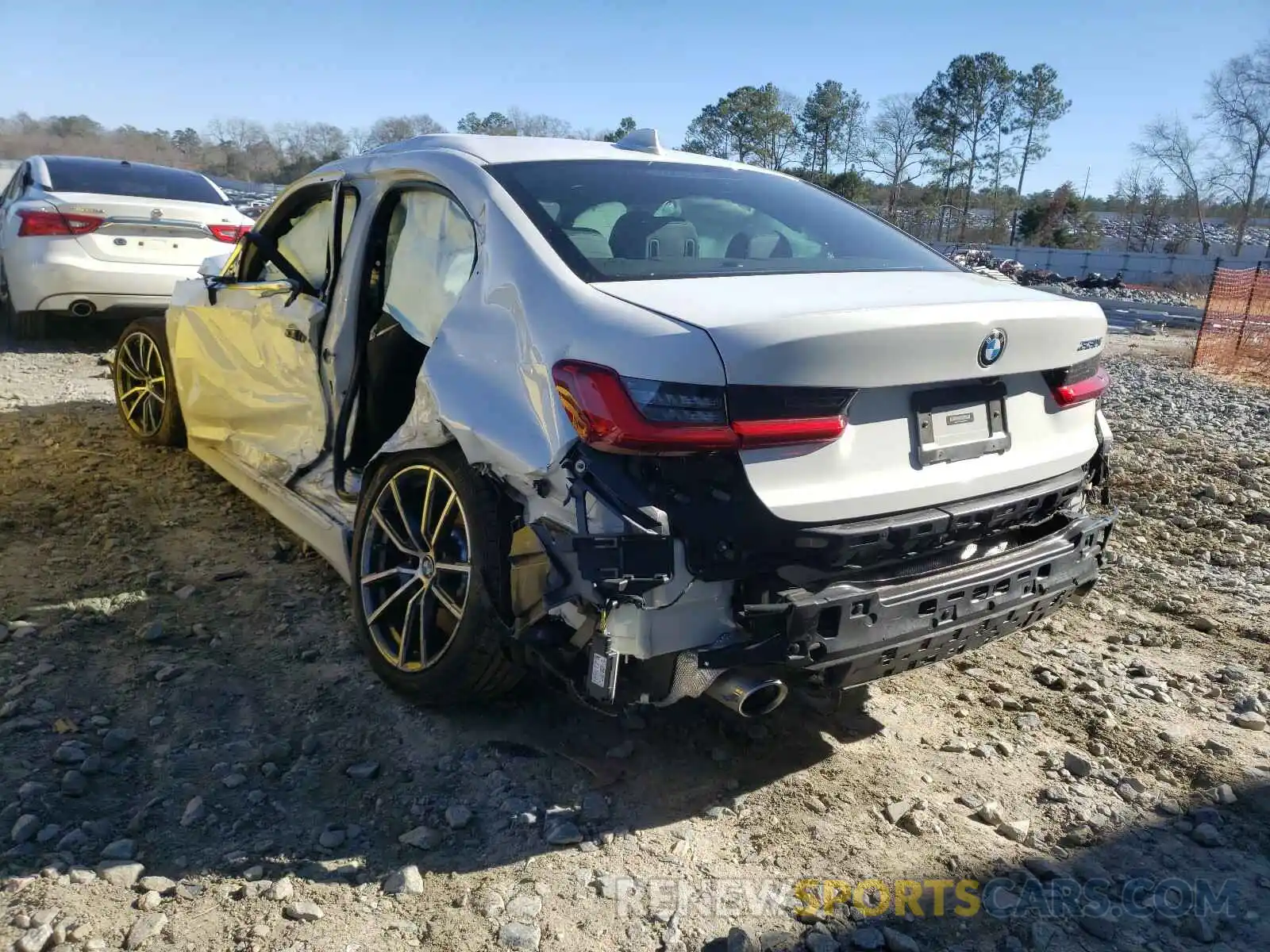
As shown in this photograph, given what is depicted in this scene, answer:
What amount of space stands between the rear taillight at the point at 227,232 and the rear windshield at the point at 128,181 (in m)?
0.52

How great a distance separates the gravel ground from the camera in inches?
88.7

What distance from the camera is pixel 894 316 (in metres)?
2.37

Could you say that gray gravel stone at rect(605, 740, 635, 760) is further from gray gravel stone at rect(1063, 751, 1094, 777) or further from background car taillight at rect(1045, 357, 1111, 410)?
background car taillight at rect(1045, 357, 1111, 410)

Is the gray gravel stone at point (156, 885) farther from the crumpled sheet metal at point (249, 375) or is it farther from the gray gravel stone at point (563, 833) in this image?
the crumpled sheet metal at point (249, 375)

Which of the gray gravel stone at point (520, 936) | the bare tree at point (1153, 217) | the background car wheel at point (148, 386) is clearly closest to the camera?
the gray gravel stone at point (520, 936)

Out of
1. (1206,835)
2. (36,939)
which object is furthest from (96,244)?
(1206,835)

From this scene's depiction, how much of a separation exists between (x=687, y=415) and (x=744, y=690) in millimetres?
662

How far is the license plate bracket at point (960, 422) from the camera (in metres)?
2.47

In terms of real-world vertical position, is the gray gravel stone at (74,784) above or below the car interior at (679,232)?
below

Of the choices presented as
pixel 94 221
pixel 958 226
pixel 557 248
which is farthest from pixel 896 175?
pixel 557 248

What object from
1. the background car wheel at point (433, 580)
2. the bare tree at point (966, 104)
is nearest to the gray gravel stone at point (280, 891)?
the background car wheel at point (433, 580)

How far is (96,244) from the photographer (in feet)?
25.4

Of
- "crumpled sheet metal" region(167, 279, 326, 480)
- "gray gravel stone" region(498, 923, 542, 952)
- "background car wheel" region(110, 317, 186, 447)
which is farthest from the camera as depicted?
"background car wheel" region(110, 317, 186, 447)

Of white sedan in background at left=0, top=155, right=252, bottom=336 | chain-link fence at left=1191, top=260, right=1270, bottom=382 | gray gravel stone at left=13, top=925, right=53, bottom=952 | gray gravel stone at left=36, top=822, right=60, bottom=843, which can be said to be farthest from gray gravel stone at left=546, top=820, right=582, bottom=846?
chain-link fence at left=1191, top=260, right=1270, bottom=382
